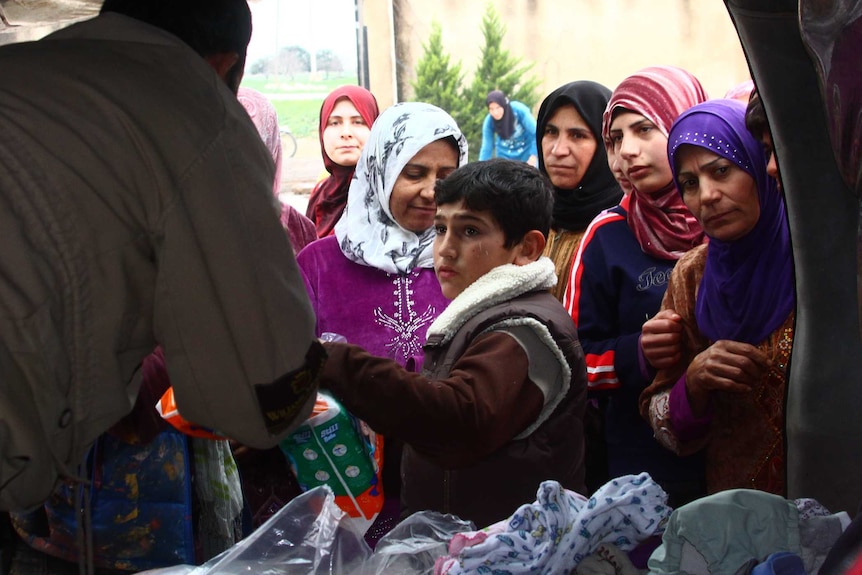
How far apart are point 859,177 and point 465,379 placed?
0.87 meters

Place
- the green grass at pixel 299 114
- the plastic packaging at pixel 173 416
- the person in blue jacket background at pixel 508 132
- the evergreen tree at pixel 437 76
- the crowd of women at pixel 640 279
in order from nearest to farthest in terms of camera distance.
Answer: the plastic packaging at pixel 173 416 < the crowd of women at pixel 640 279 < the person in blue jacket background at pixel 508 132 < the evergreen tree at pixel 437 76 < the green grass at pixel 299 114

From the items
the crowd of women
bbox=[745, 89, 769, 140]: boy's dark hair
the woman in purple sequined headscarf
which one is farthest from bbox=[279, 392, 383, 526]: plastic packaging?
bbox=[745, 89, 769, 140]: boy's dark hair

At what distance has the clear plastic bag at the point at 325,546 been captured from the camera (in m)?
1.63

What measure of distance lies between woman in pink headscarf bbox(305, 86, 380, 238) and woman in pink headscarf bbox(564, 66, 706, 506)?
164 centimetres

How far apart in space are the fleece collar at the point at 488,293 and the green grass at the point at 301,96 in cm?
1417

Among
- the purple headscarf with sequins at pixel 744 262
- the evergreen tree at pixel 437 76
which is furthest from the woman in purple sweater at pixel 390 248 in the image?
the evergreen tree at pixel 437 76

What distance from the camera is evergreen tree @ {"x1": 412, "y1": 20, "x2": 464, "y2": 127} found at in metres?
15.1

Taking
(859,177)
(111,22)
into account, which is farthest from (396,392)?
(859,177)

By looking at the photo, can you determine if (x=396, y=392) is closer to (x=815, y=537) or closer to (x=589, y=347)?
(x=815, y=537)

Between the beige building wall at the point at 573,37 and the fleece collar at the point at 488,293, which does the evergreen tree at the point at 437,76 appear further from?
the fleece collar at the point at 488,293

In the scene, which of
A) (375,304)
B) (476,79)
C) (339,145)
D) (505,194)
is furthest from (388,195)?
(476,79)

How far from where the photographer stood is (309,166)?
614 inches

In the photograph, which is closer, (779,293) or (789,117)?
(789,117)

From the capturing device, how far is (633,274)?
272 cm
